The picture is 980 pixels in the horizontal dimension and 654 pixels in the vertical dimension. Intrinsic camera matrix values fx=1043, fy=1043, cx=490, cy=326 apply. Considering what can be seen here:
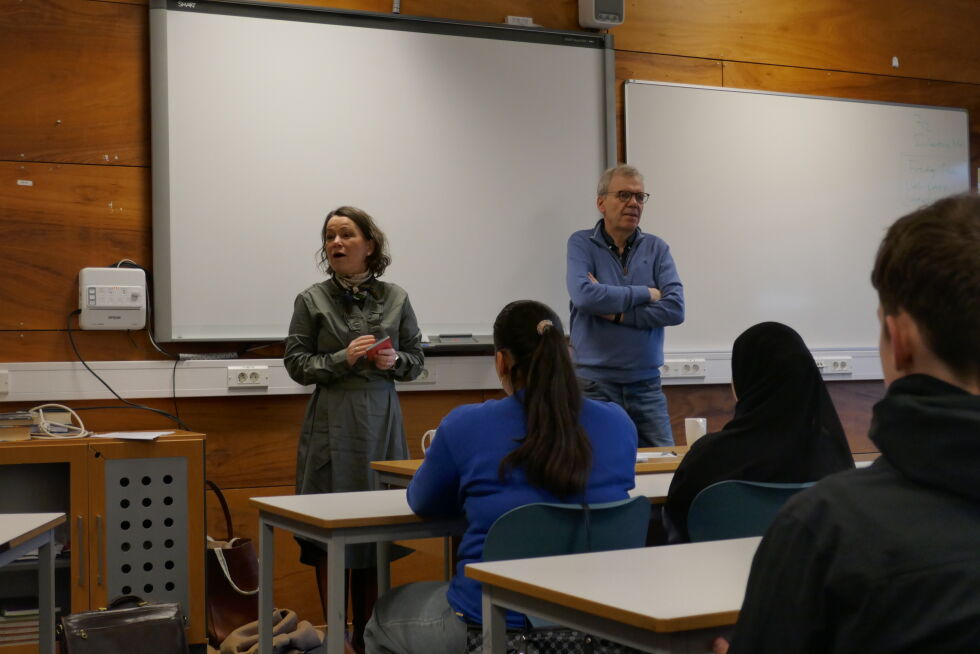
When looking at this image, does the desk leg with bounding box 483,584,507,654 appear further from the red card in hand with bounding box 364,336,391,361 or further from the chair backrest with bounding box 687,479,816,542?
the red card in hand with bounding box 364,336,391,361

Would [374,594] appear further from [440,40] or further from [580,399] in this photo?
[440,40]

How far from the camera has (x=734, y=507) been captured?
2264 mm

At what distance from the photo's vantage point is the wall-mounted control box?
13.4ft

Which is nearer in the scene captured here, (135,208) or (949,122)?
(135,208)

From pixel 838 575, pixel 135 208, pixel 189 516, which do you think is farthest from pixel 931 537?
pixel 135 208

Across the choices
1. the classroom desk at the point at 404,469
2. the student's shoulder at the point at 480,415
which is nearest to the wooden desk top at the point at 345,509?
the classroom desk at the point at 404,469

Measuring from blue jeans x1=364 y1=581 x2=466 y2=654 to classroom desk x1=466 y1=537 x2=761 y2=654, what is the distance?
1.72 feet

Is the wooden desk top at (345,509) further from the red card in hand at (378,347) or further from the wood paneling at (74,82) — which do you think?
the wood paneling at (74,82)

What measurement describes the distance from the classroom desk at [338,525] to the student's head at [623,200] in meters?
1.65

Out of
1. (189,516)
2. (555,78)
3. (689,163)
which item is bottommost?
(189,516)

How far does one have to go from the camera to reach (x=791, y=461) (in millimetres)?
2326

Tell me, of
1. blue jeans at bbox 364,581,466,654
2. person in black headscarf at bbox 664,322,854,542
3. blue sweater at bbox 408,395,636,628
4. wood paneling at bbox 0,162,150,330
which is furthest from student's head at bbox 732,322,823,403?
wood paneling at bbox 0,162,150,330

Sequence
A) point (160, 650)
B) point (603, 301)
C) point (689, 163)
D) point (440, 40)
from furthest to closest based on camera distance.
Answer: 1. point (689, 163)
2. point (440, 40)
3. point (603, 301)
4. point (160, 650)

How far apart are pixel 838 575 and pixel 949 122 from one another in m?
5.52
